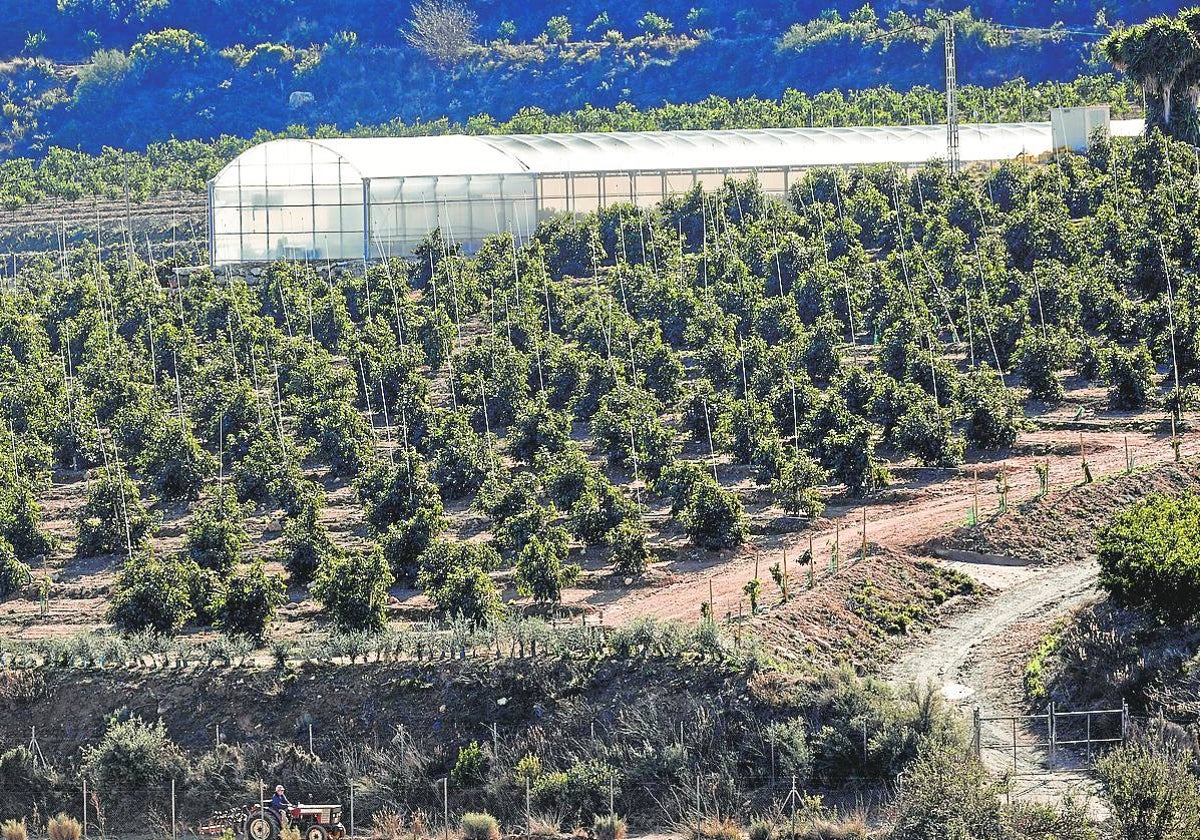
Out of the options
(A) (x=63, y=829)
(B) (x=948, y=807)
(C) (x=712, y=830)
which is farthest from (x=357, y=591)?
(B) (x=948, y=807)

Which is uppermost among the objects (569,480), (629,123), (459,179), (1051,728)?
(629,123)

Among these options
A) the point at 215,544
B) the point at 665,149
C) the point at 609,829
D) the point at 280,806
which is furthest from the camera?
the point at 665,149

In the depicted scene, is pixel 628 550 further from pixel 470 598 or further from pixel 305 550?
pixel 305 550

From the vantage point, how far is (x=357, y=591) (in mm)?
36844

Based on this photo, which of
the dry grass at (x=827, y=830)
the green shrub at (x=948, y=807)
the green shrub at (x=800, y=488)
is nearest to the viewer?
the green shrub at (x=948, y=807)

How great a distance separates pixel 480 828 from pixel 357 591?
7.73 meters

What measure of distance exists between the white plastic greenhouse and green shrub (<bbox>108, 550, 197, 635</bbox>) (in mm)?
34475

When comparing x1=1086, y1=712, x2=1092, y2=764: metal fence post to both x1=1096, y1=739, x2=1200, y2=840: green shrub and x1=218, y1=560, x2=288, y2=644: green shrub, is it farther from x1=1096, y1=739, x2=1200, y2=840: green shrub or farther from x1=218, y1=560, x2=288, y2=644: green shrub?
x1=218, y1=560, x2=288, y2=644: green shrub

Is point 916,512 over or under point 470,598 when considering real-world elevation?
over

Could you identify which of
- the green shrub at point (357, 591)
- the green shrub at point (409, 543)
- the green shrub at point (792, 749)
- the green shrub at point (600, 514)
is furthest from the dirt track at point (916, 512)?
the green shrub at point (792, 749)

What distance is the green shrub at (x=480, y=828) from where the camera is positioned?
30.3m

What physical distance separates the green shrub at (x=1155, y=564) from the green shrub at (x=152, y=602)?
17.2 meters

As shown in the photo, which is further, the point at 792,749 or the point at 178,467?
the point at 178,467

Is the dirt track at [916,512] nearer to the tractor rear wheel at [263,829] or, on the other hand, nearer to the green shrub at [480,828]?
the green shrub at [480,828]
